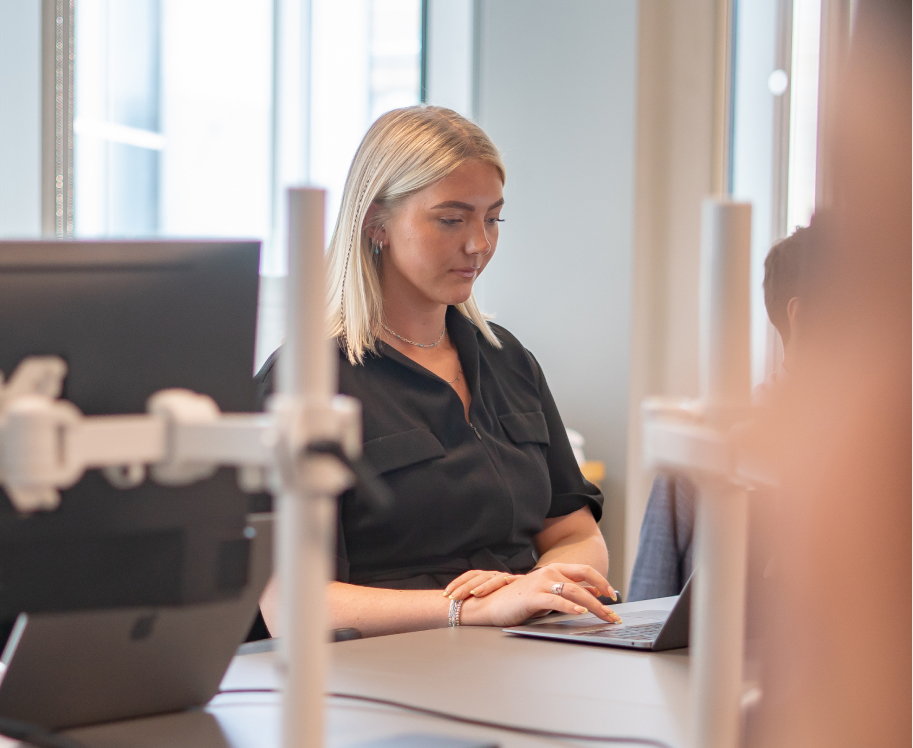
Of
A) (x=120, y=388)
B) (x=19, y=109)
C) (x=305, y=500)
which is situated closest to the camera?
(x=305, y=500)

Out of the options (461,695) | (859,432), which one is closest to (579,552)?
(461,695)

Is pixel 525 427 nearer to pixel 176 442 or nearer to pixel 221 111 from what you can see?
pixel 176 442

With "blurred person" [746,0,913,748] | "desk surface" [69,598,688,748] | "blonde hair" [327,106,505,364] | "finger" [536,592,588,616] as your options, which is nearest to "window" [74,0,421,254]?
"blonde hair" [327,106,505,364]

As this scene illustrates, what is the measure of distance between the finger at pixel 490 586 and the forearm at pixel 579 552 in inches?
12.8

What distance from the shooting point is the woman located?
158 cm

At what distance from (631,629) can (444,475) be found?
1.58ft

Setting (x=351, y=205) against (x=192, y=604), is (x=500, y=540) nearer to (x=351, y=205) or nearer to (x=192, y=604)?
(x=351, y=205)

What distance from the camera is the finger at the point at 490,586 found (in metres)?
1.38

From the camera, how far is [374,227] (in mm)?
1830

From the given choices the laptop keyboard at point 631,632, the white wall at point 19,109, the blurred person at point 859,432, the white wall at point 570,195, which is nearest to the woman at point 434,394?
the laptop keyboard at point 631,632

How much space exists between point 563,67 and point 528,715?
2.77m

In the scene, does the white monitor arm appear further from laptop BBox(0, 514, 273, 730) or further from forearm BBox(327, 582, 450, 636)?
forearm BBox(327, 582, 450, 636)

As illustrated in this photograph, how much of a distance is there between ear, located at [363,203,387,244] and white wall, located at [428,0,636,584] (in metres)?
1.54

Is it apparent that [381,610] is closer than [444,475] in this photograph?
Yes
